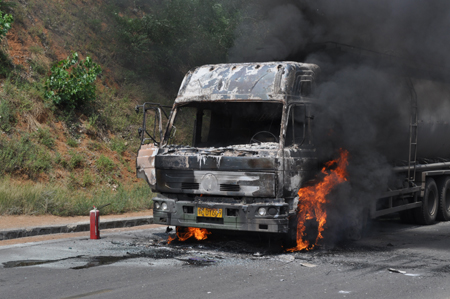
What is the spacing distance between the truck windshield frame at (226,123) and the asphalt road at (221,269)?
5.31 ft

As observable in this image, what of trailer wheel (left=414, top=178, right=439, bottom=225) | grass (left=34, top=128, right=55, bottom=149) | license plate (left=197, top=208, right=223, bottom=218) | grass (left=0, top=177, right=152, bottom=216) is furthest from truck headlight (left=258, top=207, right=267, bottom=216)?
grass (left=34, top=128, right=55, bottom=149)

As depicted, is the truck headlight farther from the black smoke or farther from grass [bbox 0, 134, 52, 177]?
grass [bbox 0, 134, 52, 177]

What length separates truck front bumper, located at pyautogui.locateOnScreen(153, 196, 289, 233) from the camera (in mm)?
7473

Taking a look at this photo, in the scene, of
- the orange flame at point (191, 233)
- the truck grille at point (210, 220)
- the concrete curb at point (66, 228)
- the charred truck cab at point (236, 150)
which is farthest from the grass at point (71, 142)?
the truck grille at point (210, 220)

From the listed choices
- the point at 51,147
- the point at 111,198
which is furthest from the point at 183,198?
the point at 51,147

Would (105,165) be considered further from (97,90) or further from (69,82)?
(97,90)

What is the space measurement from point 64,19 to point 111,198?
10.2m

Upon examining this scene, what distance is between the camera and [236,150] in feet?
25.4

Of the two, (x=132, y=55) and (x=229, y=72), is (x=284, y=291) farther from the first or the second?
(x=132, y=55)

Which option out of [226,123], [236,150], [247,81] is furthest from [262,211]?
[247,81]

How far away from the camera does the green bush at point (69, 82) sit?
1655 cm

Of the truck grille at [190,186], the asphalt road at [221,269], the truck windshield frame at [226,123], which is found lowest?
the asphalt road at [221,269]

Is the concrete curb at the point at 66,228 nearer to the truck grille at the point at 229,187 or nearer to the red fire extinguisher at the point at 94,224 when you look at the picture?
the red fire extinguisher at the point at 94,224

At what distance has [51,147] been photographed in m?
15.6
